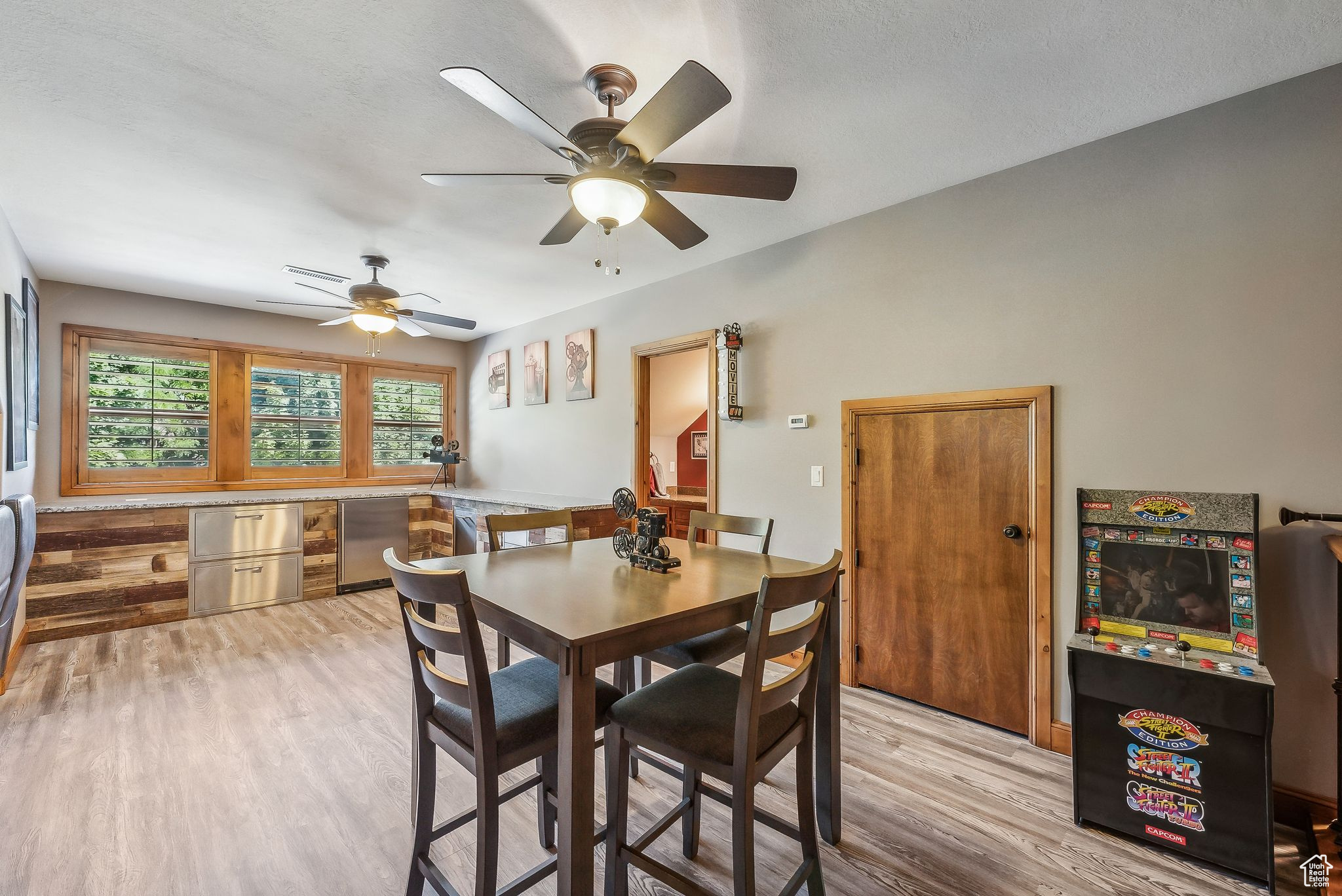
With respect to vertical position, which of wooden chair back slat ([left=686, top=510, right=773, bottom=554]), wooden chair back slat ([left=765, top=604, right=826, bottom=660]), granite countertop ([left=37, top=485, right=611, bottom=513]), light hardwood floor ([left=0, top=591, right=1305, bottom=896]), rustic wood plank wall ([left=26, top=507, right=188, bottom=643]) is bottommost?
light hardwood floor ([left=0, top=591, right=1305, bottom=896])

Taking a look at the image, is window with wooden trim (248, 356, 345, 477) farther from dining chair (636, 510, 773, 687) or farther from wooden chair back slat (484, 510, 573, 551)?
dining chair (636, 510, 773, 687)

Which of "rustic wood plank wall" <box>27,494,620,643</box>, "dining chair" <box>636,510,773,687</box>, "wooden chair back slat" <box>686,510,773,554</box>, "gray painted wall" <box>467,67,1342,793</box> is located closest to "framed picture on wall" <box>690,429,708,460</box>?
"rustic wood plank wall" <box>27,494,620,643</box>

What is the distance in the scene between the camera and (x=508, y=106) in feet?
5.32

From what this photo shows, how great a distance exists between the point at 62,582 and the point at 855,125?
5801 millimetres

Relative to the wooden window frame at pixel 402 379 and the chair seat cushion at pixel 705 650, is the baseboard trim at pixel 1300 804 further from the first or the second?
the wooden window frame at pixel 402 379

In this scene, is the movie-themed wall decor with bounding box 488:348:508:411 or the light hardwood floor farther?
the movie-themed wall decor with bounding box 488:348:508:411

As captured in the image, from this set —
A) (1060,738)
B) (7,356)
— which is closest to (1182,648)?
(1060,738)

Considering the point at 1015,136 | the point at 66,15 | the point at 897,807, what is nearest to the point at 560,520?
the point at 897,807

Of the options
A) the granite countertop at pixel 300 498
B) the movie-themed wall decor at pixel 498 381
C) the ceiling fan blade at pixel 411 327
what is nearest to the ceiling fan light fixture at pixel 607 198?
the granite countertop at pixel 300 498

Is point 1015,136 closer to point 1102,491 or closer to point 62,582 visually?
point 1102,491

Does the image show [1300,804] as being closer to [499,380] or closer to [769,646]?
[769,646]

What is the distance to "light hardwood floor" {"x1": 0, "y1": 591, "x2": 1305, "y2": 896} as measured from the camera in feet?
5.92

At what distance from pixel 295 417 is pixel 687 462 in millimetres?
4080

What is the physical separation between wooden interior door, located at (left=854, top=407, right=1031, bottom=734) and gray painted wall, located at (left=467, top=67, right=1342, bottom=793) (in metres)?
0.17
